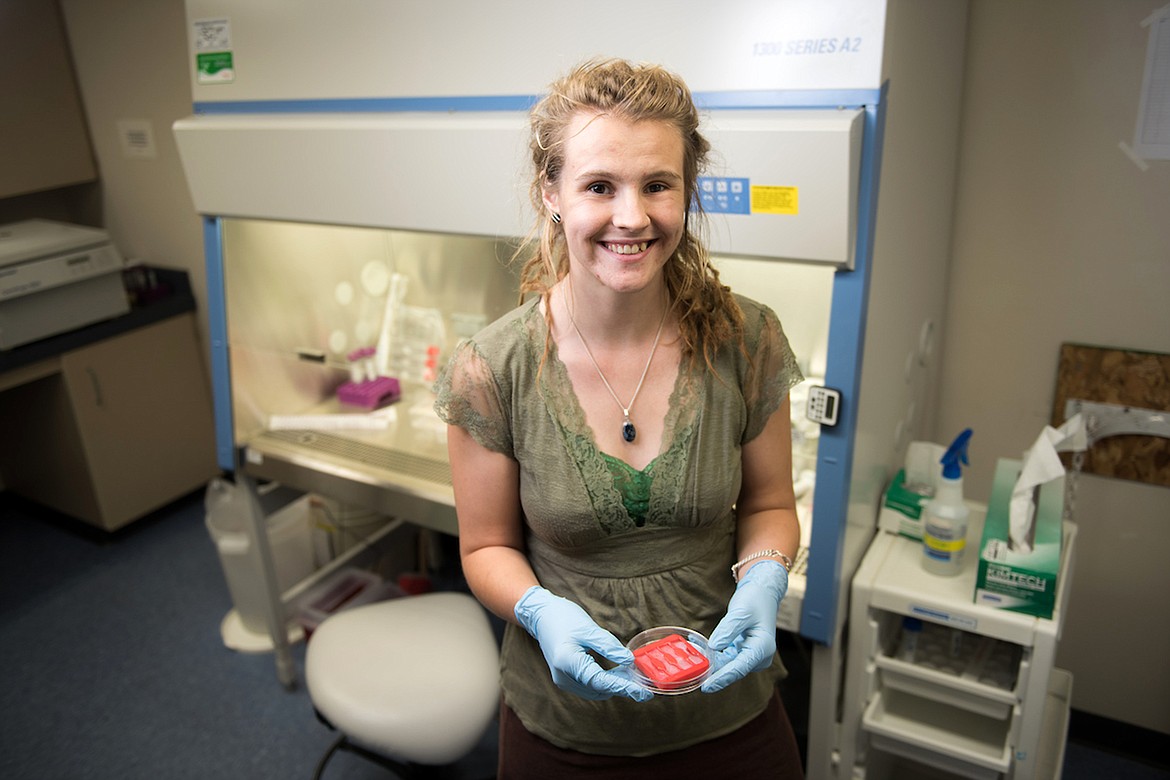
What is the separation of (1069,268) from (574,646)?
1527mm

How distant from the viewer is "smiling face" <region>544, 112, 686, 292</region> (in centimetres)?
113

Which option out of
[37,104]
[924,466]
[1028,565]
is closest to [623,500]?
[1028,565]

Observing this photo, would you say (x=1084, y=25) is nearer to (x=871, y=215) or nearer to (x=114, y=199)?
(x=871, y=215)

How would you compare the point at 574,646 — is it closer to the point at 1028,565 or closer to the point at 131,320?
the point at 1028,565

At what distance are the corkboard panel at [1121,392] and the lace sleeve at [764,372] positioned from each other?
1116 mm

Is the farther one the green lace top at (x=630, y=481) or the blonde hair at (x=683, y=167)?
the green lace top at (x=630, y=481)

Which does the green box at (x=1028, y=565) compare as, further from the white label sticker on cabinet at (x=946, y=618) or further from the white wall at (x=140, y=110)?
the white wall at (x=140, y=110)

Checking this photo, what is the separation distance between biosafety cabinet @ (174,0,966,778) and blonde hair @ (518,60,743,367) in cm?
21

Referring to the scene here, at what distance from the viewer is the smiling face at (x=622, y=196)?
1131mm

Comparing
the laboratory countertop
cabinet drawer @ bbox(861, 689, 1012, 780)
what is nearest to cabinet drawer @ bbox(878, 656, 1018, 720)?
cabinet drawer @ bbox(861, 689, 1012, 780)

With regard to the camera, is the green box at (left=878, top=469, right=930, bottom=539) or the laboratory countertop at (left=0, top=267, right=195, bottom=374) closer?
the green box at (left=878, top=469, right=930, bottom=539)

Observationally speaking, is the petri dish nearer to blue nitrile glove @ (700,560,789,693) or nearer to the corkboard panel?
blue nitrile glove @ (700,560,789,693)

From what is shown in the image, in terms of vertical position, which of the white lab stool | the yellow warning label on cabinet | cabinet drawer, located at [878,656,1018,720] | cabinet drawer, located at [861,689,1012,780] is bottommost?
cabinet drawer, located at [861,689,1012,780]

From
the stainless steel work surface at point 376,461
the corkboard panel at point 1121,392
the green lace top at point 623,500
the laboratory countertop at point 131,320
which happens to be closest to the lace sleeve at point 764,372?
the green lace top at point 623,500
